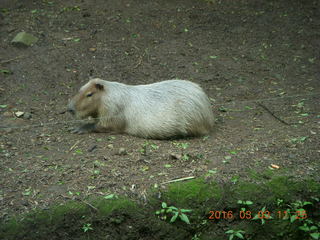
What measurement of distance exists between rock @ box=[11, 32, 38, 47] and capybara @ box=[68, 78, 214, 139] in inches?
94.5

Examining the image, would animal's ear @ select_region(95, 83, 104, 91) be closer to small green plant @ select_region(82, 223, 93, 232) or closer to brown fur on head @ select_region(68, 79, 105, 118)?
brown fur on head @ select_region(68, 79, 105, 118)

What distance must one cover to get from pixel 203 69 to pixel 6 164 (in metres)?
3.85

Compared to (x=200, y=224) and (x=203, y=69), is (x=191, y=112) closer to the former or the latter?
(x=200, y=224)

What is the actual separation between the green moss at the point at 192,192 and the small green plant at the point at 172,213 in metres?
0.07

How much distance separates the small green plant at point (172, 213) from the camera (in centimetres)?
370

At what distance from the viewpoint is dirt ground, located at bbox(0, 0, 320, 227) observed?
412 cm

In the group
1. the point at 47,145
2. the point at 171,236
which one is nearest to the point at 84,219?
the point at 171,236

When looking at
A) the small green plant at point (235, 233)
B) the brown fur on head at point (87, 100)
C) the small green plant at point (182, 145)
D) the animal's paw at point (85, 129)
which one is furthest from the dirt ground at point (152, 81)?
the small green plant at point (235, 233)

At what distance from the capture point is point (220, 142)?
486cm

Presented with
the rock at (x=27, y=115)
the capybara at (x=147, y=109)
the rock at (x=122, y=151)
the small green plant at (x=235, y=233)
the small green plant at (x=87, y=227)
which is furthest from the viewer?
the rock at (x=27, y=115)

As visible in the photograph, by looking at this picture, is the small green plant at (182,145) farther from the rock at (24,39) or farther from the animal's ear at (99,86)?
the rock at (24,39)

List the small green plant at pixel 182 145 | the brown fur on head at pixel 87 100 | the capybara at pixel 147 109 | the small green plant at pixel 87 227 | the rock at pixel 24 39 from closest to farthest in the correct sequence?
the small green plant at pixel 87 227 < the small green plant at pixel 182 145 < the capybara at pixel 147 109 < the brown fur on head at pixel 87 100 < the rock at pixel 24 39

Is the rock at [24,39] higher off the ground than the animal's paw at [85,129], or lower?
higher

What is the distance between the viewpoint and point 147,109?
17.0 feet
